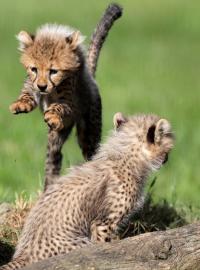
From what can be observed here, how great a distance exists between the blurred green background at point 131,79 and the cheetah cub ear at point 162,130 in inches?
72.1

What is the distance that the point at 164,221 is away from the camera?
26.4 ft

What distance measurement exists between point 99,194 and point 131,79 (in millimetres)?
10273

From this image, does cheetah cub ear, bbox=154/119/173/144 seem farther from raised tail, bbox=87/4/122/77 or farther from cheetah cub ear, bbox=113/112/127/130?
raised tail, bbox=87/4/122/77

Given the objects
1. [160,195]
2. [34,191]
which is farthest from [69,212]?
[160,195]

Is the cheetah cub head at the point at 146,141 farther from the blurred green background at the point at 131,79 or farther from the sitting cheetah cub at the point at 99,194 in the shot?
the blurred green background at the point at 131,79

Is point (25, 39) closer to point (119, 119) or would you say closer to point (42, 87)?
point (42, 87)

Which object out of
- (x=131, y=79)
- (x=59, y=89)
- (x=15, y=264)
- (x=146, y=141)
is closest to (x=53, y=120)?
(x=59, y=89)

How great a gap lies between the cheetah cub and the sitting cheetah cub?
13.7 inches

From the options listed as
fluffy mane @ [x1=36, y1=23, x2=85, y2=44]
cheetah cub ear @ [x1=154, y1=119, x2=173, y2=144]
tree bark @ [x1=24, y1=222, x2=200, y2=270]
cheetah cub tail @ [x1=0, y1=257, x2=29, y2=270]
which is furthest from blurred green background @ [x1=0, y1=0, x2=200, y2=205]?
tree bark @ [x1=24, y1=222, x2=200, y2=270]

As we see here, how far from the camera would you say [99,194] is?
256 inches

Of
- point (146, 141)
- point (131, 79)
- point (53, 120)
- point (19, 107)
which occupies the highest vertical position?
point (131, 79)

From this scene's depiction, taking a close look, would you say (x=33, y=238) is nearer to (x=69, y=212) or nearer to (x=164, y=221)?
(x=69, y=212)

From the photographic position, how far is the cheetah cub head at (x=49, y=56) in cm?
666

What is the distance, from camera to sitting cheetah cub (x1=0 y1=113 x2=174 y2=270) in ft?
20.7
